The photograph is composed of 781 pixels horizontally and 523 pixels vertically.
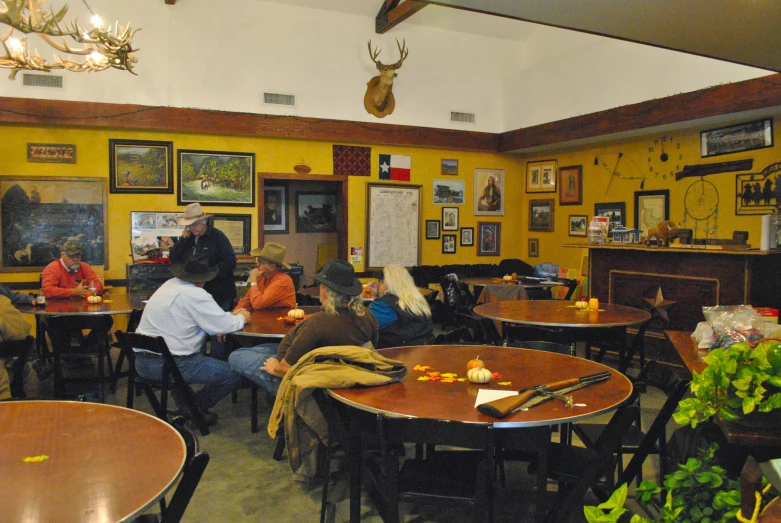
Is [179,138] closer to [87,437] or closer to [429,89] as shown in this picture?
[429,89]

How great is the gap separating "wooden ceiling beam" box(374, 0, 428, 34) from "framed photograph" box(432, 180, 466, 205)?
240cm

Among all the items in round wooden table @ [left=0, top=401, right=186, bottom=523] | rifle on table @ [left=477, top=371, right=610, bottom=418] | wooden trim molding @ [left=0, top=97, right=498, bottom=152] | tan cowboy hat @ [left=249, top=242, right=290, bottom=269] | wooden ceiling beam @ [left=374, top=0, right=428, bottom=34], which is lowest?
round wooden table @ [left=0, top=401, right=186, bottom=523]

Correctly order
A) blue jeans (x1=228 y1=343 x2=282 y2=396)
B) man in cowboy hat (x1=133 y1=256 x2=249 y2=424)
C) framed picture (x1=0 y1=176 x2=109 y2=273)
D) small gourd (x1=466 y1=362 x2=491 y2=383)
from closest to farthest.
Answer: small gourd (x1=466 y1=362 x2=491 y2=383) → blue jeans (x1=228 y1=343 x2=282 y2=396) → man in cowboy hat (x1=133 y1=256 x2=249 y2=424) → framed picture (x1=0 y1=176 x2=109 y2=273)

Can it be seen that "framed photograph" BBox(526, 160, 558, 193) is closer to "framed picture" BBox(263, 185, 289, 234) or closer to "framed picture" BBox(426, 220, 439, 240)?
"framed picture" BBox(426, 220, 439, 240)

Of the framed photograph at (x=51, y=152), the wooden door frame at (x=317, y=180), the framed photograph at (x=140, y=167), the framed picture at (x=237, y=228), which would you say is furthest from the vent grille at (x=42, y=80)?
the wooden door frame at (x=317, y=180)

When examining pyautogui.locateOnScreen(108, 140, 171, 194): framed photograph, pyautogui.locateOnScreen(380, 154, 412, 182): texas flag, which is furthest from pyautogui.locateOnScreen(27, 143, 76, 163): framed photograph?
pyautogui.locateOnScreen(380, 154, 412, 182): texas flag

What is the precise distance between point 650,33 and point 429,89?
6522 millimetres

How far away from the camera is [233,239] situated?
8.57 meters

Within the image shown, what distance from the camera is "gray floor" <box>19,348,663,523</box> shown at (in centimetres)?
339

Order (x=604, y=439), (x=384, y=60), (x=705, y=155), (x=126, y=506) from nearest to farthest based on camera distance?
1. (x=126, y=506)
2. (x=604, y=439)
3. (x=705, y=155)
4. (x=384, y=60)

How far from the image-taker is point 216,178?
27.7 ft

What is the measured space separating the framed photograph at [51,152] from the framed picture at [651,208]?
7254 millimetres

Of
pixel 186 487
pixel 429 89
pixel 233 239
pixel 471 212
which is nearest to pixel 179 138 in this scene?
pixel 233 239

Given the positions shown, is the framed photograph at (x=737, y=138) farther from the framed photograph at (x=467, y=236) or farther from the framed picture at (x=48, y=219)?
the framed picture at (x=48, y=219)
